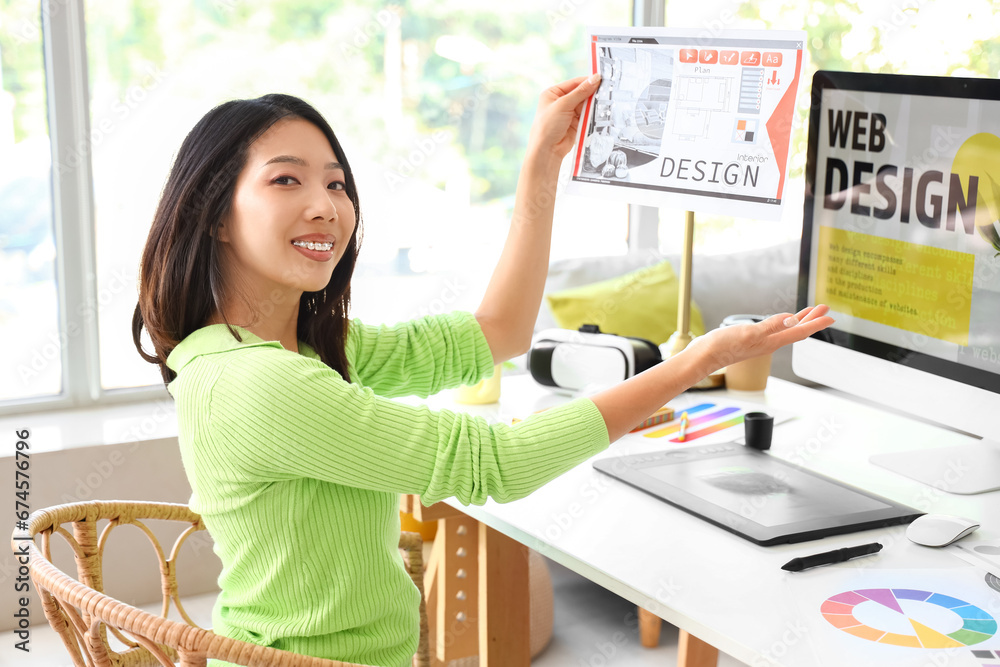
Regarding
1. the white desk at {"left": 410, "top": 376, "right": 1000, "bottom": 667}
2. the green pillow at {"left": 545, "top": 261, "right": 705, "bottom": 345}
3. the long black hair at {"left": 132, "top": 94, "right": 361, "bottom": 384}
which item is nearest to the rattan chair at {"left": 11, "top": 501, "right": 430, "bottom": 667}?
the long black hair at {"left": 132, "top": 94, "right": 361, "bottom": 384}

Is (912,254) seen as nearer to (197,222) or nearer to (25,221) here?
(197,222)

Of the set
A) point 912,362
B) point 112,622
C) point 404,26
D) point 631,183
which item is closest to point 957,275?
point 912,362

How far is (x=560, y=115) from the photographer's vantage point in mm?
1562

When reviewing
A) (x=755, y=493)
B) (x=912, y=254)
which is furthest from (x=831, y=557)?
(x=912, y=254)

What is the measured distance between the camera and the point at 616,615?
241 centimetres

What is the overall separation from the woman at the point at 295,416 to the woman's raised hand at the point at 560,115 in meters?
0.39

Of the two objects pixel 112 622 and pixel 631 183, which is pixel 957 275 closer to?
pixel 631 183

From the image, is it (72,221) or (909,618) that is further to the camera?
(72,221)

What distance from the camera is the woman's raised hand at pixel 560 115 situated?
5.05 feet

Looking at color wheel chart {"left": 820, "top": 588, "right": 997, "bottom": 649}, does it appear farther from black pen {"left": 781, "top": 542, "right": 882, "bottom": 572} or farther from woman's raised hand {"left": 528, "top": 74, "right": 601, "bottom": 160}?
woman's raised hand {"left": 528, "top": 74, "right": 601, "bottom": 160}

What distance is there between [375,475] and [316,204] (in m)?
0.35

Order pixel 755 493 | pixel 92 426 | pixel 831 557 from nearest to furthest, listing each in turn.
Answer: pixel 831 557
pixel 755 493
pixel 92 426

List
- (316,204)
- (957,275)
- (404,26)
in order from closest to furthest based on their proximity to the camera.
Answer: (316,204)
(957,275)
(404,26)

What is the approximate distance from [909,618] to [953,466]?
562 mm
